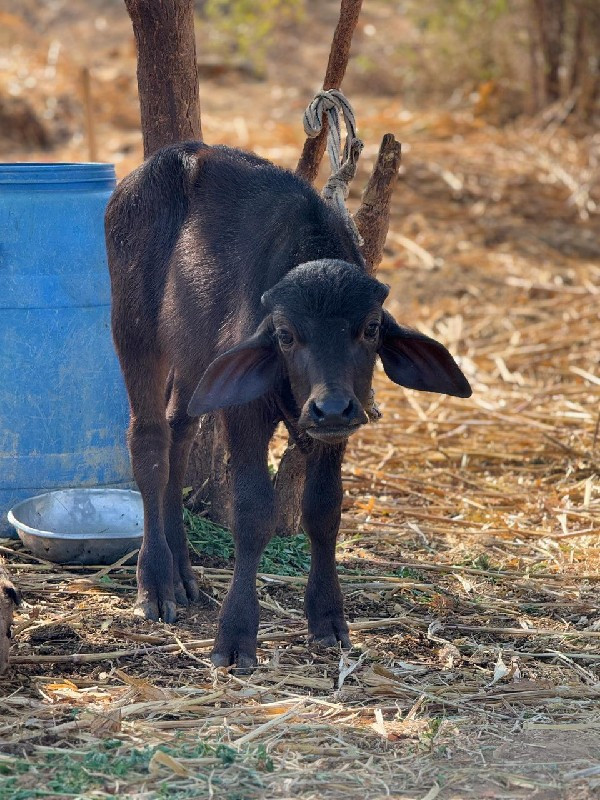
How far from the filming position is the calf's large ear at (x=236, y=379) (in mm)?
3949

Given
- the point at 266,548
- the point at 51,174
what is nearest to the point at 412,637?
the point at 266,548

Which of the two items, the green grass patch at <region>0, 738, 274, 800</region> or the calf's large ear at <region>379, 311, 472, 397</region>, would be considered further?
the calf's large ear at <region>379, 311, 472, 397</region>

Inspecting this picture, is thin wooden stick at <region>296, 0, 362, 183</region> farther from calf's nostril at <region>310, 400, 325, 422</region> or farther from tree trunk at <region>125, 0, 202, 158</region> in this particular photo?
calf's nostril at <region>310, 400, 325, 422</region>

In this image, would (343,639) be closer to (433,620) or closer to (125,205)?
(433,620)

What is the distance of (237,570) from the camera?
420 cm

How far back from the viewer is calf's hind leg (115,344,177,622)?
4.87 m

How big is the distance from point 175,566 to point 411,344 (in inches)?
55.6

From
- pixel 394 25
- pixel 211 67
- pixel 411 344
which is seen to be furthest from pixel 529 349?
pixel 394 25

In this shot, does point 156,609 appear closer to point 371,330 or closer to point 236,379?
point 236,379

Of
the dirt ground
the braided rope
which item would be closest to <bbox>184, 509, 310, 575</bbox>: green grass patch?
the dirt ground

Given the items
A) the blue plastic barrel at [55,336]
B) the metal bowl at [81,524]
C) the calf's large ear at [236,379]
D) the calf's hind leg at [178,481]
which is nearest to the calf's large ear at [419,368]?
the calf's large ear at [236,379]

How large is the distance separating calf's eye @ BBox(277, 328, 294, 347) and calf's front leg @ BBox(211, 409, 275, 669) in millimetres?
340

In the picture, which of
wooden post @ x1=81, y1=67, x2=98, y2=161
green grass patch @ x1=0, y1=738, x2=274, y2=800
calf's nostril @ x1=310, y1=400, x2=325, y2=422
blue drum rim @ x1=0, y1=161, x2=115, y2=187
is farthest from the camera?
wooden post @ x1=81, y1=67, x2=98, y2=161

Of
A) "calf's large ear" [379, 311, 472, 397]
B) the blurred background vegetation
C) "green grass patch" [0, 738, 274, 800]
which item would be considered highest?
the blurred background vegetation
